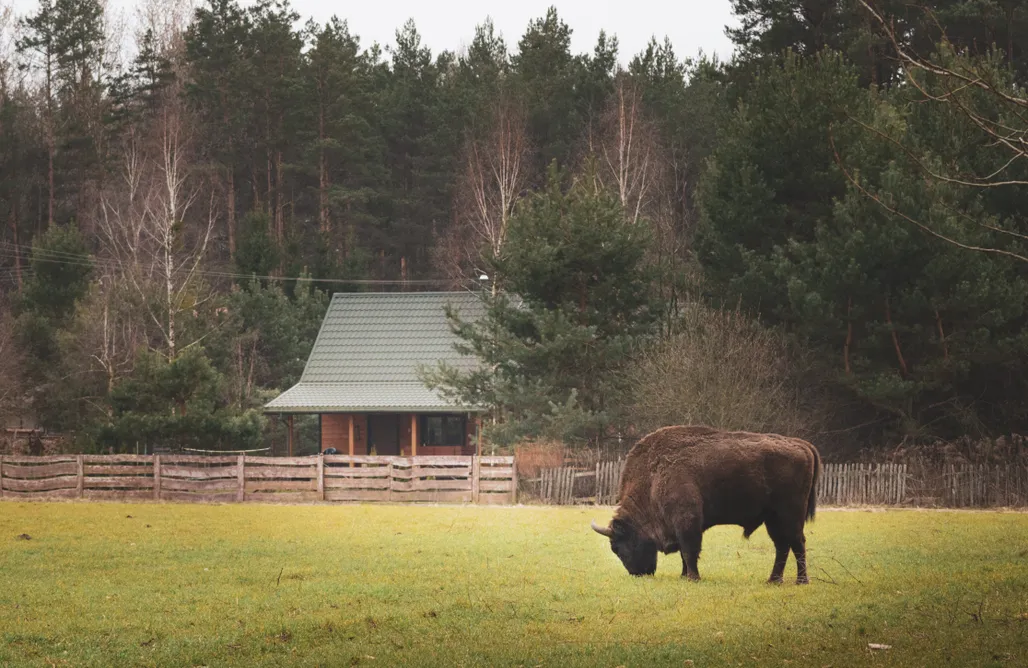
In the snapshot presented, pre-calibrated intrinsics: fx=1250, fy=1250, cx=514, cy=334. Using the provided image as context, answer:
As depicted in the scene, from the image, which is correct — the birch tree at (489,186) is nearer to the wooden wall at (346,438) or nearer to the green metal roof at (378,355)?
the green metal roof at (378,355)

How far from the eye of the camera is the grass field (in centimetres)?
988

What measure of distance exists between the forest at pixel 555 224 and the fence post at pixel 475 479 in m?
3.24

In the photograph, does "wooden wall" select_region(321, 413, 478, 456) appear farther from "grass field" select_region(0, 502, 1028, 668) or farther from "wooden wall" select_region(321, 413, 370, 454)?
"grass field" select_region(0, 502, 1028, 668)

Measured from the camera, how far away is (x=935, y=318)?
1226 inches

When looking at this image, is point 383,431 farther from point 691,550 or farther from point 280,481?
point 691,550

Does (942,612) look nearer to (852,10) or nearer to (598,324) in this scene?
(598,324)

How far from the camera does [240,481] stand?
3052 centimetres

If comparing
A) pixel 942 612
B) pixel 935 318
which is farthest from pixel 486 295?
pixel 942 612

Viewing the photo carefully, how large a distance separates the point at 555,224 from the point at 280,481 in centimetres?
1038

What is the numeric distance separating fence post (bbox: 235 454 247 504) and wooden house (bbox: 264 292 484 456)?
978 cm

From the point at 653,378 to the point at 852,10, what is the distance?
16.0 meters

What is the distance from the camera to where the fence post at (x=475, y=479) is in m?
30.2

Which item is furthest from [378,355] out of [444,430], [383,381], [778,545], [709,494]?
[778,545]

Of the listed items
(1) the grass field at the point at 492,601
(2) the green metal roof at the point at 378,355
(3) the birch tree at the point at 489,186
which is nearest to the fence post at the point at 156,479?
(1) the grass field at the point at 492,601
